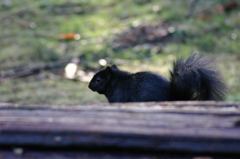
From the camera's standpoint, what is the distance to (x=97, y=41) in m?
10.7

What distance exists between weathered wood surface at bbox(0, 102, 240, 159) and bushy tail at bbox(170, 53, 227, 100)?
170 centimetres

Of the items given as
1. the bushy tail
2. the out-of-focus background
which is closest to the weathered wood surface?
the bushy tail

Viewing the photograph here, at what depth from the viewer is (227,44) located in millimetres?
9695

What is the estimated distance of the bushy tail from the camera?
4352mm

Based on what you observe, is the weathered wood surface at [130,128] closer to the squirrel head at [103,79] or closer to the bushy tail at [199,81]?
the bushy tail at [199,81]

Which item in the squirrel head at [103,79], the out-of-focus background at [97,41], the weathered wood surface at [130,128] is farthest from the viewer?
the out-of-focus background at [97,41]

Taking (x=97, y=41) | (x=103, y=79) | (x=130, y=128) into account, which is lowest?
(x=130, y=128)

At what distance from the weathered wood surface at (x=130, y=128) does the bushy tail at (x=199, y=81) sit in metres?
1.70

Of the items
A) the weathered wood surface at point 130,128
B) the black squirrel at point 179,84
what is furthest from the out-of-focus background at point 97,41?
the weathered wood surface at point 130,128

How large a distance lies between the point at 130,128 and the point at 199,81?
7.13ft

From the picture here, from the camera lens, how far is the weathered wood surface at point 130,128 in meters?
2.22

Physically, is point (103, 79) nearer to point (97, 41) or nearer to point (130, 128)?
point (130, 128)

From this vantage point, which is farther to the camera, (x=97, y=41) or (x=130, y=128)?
(x=97, y=41)

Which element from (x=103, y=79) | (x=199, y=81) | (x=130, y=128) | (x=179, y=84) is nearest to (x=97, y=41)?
(x=103, y=79)
